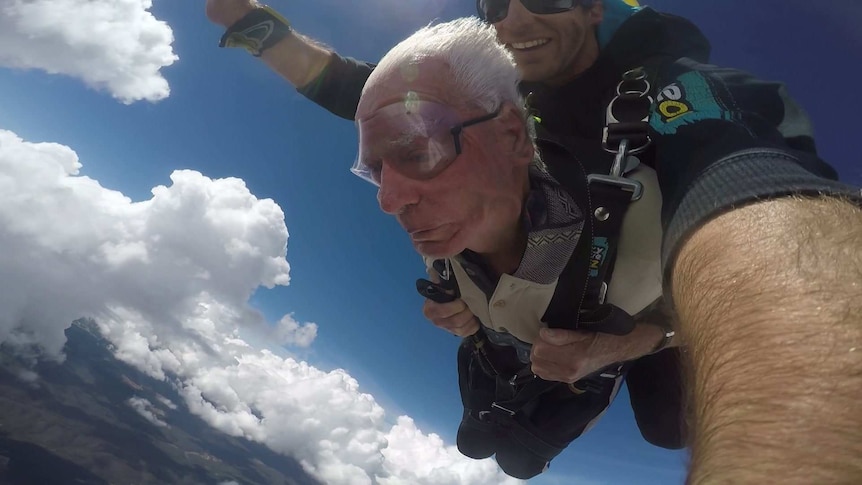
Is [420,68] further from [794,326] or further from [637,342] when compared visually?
[637,342]

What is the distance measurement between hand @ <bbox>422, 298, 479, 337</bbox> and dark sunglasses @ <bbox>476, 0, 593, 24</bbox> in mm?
1582

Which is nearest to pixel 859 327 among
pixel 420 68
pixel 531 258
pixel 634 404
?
pixel 531 258

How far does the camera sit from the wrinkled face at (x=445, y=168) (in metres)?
1.65

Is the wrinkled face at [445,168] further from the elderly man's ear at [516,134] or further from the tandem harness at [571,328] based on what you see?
the tandem harness at [571,328]

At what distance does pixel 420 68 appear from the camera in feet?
5.50

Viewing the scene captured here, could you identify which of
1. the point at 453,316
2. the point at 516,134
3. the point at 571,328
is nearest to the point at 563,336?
the point at 571,328

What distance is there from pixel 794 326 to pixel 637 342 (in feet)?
4.91

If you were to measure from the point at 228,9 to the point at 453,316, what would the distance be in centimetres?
A: 232

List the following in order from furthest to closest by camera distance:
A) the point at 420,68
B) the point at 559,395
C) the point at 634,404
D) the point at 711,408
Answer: the point at 634,404
the point at 559,395
the point at 420,68
the point at 711,408

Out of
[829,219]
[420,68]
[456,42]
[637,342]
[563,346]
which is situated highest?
[456,42]

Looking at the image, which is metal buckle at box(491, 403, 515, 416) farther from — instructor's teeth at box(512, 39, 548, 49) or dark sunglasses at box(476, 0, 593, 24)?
dark sunglasses at box(476, 0, 593, 24)

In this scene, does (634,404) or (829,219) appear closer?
(829,219)

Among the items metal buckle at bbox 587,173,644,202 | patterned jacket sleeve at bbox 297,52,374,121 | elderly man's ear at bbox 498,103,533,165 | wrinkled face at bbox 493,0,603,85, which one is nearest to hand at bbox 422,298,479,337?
elderly man's ear at bbox 498,103,533,165

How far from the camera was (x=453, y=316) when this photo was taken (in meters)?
2.34
